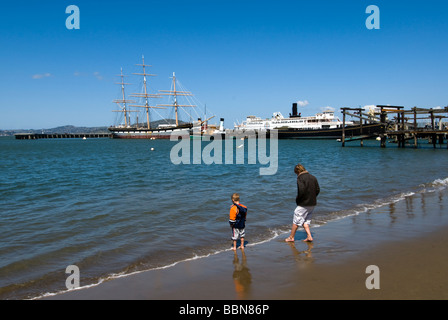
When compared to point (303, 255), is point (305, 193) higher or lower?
higher

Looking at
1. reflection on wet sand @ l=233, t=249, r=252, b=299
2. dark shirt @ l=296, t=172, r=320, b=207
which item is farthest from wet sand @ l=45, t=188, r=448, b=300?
dark shirt @ l=296, t=172, r=320, b=207

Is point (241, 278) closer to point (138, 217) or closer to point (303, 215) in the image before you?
point (303, 215)

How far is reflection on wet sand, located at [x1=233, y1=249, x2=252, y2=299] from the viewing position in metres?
5.10

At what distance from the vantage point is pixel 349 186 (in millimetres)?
16484

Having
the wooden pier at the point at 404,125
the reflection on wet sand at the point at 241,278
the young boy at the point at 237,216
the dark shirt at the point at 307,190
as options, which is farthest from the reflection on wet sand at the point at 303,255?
the wooden pier at the point at 404,125

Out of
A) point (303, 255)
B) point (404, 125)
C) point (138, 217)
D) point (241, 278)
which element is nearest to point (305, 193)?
point (303, 255)

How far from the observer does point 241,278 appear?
18.5ft

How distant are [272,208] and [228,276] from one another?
6347mm

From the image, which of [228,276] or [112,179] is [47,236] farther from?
[112,179]

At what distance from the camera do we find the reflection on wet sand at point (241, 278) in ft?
16.7

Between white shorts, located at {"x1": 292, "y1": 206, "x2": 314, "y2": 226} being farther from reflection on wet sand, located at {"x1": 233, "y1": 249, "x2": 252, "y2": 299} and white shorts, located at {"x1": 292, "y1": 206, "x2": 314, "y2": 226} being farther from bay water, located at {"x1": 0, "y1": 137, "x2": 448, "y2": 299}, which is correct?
reflection on wet sand, located at {"x1": 233, "y1": 249, "x2": 252, "y2": 299}

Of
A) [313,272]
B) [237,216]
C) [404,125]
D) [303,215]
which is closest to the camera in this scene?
[313,272]

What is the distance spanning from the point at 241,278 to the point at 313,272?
1299 mm

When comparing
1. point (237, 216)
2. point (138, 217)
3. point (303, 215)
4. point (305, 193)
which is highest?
point (305, 193)
